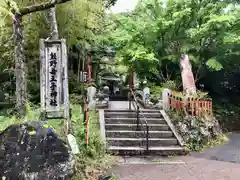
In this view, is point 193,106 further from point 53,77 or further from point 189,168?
point 53,77

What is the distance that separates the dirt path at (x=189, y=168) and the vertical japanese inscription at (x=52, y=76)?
6.04 feet

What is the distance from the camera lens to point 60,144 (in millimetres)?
4156

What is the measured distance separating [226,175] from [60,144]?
11.0 ft

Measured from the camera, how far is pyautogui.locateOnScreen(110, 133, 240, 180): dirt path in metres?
5.41

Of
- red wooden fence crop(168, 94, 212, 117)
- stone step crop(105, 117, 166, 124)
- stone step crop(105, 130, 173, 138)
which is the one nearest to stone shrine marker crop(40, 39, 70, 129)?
stone step crop(105, 130, 173, 138)

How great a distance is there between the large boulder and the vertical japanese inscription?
4.45 ft

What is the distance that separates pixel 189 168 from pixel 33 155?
11.1 feet

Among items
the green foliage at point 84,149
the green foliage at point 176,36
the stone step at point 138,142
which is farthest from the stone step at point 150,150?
the green foliage at point 176,36

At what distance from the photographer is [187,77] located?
9.28m

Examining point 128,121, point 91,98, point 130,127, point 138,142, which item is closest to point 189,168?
point 138,142

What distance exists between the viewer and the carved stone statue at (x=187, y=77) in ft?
29.6

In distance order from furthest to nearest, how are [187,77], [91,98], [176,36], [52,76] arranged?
1. [176,36]
2. [187,77]
3. [91,98]
4. [52,76]

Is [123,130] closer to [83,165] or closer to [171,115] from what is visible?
[171,115]

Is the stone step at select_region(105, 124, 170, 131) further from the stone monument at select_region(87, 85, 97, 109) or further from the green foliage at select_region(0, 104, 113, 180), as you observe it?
the stone monument at select_region(87, 85, 97, 109)
